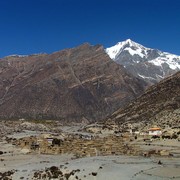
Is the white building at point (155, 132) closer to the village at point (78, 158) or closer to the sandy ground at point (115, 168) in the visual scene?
the village at point (78, 158)

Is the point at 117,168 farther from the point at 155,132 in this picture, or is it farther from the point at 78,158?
the point at 155,132

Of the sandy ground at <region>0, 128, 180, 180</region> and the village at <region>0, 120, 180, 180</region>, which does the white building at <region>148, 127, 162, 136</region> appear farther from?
the sandy ground at <region>0, 128, 180, 180</region>

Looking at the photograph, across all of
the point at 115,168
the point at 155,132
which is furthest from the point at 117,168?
the point at 155,132

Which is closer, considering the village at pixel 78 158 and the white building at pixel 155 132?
the village at pixel 78 158

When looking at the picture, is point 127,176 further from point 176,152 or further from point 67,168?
point 176,152

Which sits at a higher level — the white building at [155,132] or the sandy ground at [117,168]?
the white building at [155,132]

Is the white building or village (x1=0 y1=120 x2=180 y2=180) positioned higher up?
the white building

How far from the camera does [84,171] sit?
57875 millimetres

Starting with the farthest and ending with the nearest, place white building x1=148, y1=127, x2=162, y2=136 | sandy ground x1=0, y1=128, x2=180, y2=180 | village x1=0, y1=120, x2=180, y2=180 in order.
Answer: white building x1=148, y1=127, x2=162, y2=136
village x1=0, y1=120, x2=180, y2=180
sandy ground x1=0, y1=128, x2=180, y2=180

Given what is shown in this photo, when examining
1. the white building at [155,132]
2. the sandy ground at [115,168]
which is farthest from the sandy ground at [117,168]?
the white building at [155,132]

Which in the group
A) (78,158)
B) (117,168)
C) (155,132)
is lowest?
(117,168)

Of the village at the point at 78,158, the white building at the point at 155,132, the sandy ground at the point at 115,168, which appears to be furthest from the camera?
the white building at the point at 155,132

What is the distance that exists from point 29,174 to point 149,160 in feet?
72.7

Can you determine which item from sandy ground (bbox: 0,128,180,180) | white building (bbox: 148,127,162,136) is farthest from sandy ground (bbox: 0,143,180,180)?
white building (bbox: 148,127,162,136)
